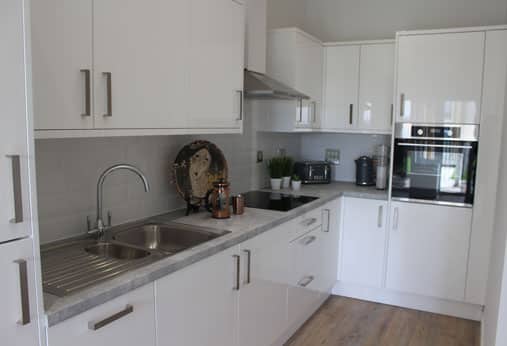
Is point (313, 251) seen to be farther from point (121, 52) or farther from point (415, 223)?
point (121, 52)

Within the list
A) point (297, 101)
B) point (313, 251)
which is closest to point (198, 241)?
point (313, 251)

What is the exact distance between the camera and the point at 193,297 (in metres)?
1.78

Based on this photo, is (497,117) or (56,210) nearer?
(56,210)

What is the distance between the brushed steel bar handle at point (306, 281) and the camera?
9.55ft

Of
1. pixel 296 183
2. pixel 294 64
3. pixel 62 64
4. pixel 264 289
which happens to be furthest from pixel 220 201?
pixel 294 64

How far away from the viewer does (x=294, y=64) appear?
3234 millimetres

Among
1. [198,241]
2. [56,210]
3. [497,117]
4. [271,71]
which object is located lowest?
[198,241]

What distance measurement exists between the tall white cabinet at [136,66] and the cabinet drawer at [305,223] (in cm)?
75

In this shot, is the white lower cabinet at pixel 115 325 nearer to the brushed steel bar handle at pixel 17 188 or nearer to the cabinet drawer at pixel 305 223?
the brushed steel bar handle at pixel 17 188

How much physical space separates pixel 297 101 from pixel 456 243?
160 cm

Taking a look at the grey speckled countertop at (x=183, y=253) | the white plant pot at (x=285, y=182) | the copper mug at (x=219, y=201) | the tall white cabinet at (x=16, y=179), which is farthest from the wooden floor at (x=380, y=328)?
the tall white cabinet at (x=16, y=179)

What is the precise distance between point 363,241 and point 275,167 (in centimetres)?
95

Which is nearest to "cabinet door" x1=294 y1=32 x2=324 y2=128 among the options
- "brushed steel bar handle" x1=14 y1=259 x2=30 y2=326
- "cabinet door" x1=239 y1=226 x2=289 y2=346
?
"cabinet door" x1=239 y1=226 x2=289 y2=346

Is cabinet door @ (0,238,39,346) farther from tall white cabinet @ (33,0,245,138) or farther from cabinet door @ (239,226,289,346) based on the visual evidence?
cabinet door @ (239,226,289,346)
